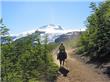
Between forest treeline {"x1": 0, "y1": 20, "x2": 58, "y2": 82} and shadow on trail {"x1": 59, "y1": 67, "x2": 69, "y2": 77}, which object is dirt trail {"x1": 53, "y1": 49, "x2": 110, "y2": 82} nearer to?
shadow on trail {"x1": 59, "y1": 67, "x2": 69, "y2": 77}

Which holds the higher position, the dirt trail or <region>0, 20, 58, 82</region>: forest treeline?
<region>0, 20, 58, 82</region>: forest treeline

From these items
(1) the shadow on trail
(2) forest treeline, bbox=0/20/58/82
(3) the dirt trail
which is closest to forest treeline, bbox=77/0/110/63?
(3) the dirt trail

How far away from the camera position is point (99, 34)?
3344 centimetres

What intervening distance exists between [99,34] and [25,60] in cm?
1166

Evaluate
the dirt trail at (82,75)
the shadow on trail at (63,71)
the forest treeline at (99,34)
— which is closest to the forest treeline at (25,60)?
the dirt trail at (82,75)

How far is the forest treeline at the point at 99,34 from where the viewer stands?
3247 cm

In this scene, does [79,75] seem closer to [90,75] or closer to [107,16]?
[90,75]

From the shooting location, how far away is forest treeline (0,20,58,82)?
20.0m

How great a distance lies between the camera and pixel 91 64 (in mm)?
31750

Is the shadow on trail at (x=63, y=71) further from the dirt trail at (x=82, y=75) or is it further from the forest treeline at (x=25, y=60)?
the forest treeline at (x=25, y=60)

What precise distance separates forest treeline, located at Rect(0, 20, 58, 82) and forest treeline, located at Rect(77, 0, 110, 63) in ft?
22.3

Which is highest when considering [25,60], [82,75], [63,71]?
[25,60]

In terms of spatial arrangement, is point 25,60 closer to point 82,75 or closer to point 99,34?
point 82,75

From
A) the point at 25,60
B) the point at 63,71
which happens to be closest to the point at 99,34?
the point at 63,71
